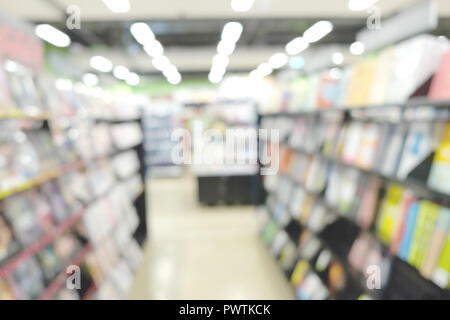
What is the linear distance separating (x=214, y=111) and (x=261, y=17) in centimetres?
283

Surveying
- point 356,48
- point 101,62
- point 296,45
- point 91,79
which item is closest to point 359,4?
point 296,45

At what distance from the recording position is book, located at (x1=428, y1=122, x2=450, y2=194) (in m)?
1.50

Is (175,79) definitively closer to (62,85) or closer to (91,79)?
(91,79)

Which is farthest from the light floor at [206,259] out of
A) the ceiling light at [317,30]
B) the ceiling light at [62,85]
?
the ceiling light at [317,30]

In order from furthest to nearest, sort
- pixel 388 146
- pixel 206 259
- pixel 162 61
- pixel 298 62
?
pixel 298 62
pixel 162 61
pixel 206 259
pixel 388 146

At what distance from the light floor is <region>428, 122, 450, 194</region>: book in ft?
7.14

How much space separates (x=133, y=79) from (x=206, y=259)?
40.3 feet

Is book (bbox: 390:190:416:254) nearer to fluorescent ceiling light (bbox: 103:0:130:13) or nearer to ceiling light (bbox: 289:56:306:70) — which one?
fluorescent ceiling light (bbox: 103:0:130:13)

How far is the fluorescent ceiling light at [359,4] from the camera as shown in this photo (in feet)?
17.9

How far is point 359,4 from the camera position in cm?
569

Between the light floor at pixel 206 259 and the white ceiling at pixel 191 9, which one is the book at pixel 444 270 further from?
the white ceiling at pixel 191 9

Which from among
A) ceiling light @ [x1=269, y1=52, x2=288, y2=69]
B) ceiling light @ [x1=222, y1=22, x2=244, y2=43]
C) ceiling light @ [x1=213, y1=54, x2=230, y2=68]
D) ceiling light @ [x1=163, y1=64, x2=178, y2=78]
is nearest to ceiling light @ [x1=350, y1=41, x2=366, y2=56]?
ceiling light @ [x1=269, y1=52, x2=288, y2=69]

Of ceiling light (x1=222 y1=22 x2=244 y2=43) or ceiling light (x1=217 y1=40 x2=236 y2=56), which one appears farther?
ceiling light (x1=217 y1=40 x2=236 y2=56)
